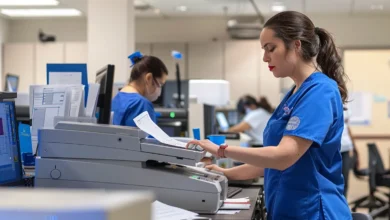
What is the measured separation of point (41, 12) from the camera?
25.2 ft

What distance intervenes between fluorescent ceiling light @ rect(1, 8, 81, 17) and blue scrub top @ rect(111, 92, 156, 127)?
496 cm

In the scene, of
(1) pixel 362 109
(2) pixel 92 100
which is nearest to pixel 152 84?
(2) pixel 92 100

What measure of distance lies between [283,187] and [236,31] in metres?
6.26

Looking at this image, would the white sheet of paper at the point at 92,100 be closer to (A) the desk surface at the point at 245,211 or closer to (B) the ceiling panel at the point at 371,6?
(A) the desk surface at the point at 245,211

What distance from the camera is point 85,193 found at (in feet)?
1.23

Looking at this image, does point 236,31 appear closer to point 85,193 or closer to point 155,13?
point 155,13

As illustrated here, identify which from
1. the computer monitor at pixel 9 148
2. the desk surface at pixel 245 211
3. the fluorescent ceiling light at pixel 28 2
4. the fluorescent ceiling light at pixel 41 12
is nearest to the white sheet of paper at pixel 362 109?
the fluorescent ceiling light at pixel 41 12

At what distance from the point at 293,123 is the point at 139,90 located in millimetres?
1480

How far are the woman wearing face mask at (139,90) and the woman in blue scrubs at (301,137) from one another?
1.21 m

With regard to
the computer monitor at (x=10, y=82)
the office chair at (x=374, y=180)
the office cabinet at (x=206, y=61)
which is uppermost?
the office cabinet at (x=206, y=61)

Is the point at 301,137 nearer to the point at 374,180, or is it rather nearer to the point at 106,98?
the point at 106,98

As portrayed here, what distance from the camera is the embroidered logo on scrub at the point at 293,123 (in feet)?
4.97

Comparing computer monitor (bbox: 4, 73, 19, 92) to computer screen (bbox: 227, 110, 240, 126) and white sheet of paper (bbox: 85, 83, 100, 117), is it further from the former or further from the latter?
computer screen (bbox: 227, 110, 240, 126)

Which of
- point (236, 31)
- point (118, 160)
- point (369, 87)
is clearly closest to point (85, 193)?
point (118, 160)
